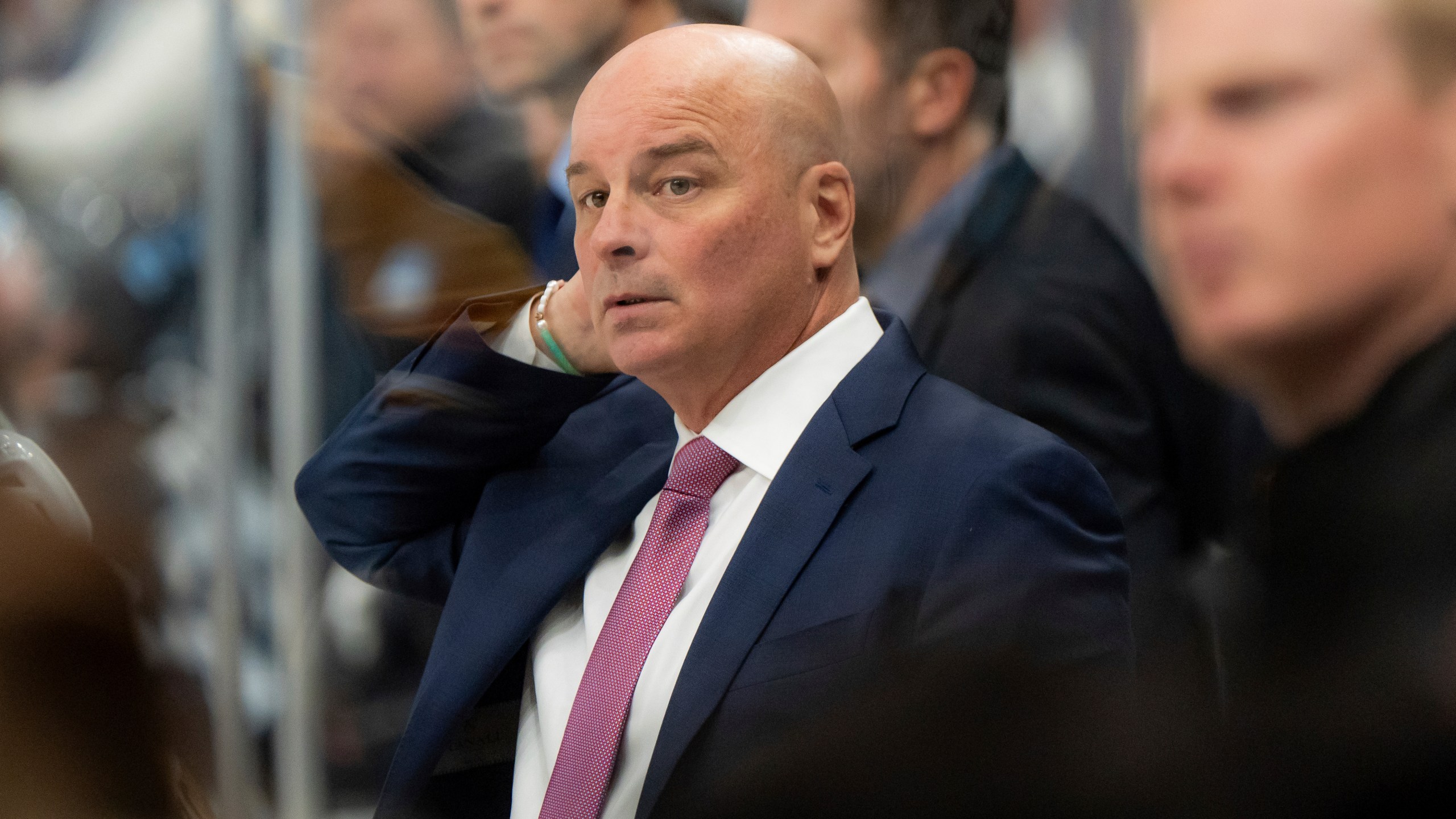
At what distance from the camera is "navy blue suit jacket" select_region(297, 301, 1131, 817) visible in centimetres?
85

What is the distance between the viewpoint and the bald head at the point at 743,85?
3.06 ft

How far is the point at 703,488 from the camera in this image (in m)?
0.99

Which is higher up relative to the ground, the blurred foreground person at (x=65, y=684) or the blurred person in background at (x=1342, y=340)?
the blurred person in background at (x=1342, y=340)

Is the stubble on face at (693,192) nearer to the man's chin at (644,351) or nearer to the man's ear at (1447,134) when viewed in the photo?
the man's chin at (644,351)

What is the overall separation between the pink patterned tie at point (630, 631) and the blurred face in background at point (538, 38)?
325mm

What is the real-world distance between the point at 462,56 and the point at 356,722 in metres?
0.64

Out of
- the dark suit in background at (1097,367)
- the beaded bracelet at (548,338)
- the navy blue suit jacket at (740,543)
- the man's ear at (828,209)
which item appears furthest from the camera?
the beaded bracelet at (548,338)

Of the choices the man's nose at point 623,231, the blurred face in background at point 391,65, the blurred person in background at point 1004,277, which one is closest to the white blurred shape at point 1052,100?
the blurred person in background at point 1004,277

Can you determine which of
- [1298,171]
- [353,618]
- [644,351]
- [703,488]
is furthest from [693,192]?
[353,618]

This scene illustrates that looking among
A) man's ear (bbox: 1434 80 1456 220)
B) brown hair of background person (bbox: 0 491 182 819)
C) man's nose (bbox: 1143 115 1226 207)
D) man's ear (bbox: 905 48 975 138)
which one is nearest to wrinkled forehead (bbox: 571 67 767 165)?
man's ear (bbox: 905 48 975 138)

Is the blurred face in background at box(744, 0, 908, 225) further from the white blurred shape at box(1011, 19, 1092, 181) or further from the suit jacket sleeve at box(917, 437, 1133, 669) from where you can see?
the suit jacket sleeve at box(917, 437, 1133, 669)

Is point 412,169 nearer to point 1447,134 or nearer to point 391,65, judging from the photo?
point 391,65


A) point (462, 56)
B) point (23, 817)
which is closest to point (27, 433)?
point (23, 817)

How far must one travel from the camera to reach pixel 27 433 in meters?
1.27
